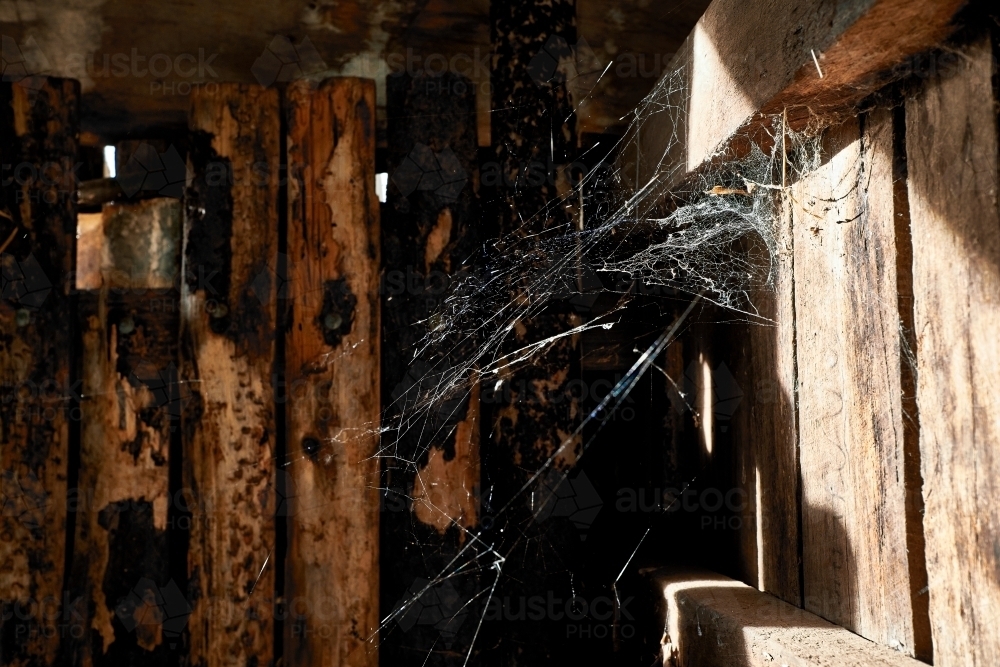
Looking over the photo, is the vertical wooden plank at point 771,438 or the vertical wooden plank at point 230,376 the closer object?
the vertical wooden plank at point 771,438

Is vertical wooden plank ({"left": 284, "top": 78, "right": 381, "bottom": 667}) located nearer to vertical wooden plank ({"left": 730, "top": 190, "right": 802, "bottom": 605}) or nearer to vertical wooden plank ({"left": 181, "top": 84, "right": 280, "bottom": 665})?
vertical wooden plank ({"left": 181, "top": 84, "right": 280, "bottom": 665})

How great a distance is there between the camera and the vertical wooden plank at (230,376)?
1.92 metres

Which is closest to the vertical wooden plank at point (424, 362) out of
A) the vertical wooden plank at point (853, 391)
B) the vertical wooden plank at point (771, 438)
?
the vertical wooden plank at point (771, 438)

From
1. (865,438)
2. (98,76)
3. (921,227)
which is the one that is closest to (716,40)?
(921,227)

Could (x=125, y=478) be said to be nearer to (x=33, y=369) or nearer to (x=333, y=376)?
(x=33, y=369)

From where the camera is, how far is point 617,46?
2.68 metres

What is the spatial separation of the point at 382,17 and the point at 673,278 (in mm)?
1383

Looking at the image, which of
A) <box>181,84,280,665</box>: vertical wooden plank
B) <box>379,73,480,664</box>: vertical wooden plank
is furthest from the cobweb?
<box>181,84,280,665</box>: vertical wooden plank

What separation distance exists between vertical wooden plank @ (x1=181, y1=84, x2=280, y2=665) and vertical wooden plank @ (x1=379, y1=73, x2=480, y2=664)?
0.33 meters

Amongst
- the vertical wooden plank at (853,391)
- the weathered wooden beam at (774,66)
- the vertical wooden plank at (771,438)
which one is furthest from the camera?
the vertical wooden plank at (771,438)

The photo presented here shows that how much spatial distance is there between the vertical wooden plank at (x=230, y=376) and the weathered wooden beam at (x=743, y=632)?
1.09m

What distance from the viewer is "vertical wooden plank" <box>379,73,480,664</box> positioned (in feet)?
6.37

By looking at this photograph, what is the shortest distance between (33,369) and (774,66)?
2.02 metres

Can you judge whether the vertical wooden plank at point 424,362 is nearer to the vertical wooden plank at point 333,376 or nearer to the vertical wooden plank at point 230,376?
the vertical wooden plank at point 333,376
